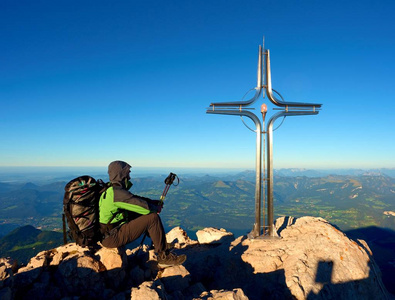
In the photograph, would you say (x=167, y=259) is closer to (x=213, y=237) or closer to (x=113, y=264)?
(x=113, y=264)

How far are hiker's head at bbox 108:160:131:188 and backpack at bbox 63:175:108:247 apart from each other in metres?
0.52

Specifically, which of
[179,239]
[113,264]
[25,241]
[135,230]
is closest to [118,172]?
[135,230]

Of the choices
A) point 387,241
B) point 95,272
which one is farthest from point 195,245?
point 387,241

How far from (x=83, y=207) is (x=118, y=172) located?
4.76 feet

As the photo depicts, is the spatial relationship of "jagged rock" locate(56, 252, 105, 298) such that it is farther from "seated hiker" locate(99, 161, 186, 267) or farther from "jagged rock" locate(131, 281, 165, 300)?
"jagged rock" locate(131, 281, 165, 300)

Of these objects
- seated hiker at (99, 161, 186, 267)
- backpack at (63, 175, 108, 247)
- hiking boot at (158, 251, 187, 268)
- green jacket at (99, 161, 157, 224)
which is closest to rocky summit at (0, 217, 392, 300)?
hiking boot at (158, 251, 187, 268)

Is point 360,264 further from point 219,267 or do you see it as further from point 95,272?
point 95,272

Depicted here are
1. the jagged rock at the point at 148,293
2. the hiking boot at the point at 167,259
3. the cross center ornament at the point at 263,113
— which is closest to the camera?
the jagged rock at the point at 148,293

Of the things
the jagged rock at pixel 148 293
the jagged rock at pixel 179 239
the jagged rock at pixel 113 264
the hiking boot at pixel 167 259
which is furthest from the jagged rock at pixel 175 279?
the jagged rock at pixel 179 239

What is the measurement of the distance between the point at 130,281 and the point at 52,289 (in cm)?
241

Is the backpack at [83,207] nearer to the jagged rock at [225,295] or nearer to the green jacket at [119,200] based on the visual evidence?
the green jacket at [119,200]

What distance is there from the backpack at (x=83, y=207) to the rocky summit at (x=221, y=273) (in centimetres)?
97

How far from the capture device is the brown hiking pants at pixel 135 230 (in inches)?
274

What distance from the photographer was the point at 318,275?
8.55 m
